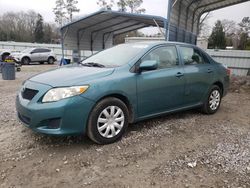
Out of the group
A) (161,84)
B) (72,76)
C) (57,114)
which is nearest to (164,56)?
(161,84)

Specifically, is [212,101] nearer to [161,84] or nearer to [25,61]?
[161,84]

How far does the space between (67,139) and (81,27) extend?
13.6m

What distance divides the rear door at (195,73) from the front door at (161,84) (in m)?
0.18

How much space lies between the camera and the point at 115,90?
3.18 m

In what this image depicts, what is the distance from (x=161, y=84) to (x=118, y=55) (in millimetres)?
877

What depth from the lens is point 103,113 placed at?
3.14 metres

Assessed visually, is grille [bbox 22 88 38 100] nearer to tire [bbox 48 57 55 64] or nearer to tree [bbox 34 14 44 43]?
tire [bbox 48 57 55 64]

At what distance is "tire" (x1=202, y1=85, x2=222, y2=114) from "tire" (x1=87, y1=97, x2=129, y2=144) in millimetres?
2149

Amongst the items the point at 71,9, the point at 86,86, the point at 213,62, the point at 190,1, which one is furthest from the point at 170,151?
the point at 71,9

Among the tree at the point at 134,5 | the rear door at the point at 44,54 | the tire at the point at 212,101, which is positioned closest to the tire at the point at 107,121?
the tire at the point at 212,101

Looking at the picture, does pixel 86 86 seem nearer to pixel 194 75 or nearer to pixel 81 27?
pixel 194 75

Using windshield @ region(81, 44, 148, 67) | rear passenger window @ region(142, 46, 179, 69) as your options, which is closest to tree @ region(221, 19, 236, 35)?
rear passenger window @ region(142, 46, 179, 69)

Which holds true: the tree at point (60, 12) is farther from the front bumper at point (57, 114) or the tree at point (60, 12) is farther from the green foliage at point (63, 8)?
the front bumper at point (57, 114)

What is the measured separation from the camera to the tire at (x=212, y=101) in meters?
4.74
